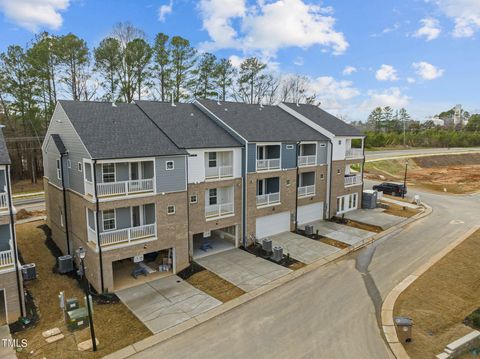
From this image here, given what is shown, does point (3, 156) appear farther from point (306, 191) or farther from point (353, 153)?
point (353, 153)

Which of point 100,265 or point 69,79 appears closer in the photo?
point 100,265

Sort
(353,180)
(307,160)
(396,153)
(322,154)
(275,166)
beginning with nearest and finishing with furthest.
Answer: (275,166)
(307,160)
(322,154)
(353,180)
(396,153)

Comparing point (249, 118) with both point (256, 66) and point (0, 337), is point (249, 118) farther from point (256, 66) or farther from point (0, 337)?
point (256, 66)

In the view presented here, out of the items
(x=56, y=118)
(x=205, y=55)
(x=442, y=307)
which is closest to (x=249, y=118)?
(x=56, y=118)

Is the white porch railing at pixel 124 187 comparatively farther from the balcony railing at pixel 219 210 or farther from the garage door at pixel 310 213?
the garage door at pixel 310 213

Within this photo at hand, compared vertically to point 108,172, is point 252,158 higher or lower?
higher

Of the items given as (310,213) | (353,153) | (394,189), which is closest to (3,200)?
(310,213)

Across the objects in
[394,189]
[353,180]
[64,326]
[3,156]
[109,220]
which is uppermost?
[3,156]
